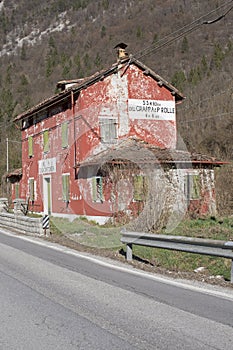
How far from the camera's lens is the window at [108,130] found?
24.1 metres

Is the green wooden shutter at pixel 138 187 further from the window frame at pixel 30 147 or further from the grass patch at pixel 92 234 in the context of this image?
the window frame at pixel 30 147

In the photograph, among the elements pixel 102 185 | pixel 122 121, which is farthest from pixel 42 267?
pixel 122 121

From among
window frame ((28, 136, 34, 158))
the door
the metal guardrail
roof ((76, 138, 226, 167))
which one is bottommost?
the metal guardrail

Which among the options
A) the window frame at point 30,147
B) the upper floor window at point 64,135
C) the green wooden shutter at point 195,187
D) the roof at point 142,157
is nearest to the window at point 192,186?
the green wooden shutter at point 195,187

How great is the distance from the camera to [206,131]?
140 ft

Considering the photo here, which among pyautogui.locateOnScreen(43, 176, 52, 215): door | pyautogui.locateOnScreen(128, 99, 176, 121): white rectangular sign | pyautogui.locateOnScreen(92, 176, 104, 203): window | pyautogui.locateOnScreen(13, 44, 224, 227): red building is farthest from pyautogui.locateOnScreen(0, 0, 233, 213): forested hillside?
pyautogui.locateOnScreen(43, 176, 52, 215): door

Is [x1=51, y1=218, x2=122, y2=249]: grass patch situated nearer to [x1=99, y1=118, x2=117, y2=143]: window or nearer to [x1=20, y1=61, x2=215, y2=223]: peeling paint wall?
[x1=20, y1=61, x2=215, y2=223]: peeling paint wall

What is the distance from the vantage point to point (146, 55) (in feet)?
92.0

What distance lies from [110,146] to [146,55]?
7054mm

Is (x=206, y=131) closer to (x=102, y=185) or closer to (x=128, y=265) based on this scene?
(x=102, y=185)

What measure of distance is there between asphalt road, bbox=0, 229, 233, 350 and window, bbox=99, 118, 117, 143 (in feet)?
47.4

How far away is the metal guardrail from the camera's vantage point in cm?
845

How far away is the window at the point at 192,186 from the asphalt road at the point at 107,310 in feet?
39.7

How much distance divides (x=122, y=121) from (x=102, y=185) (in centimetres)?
460
